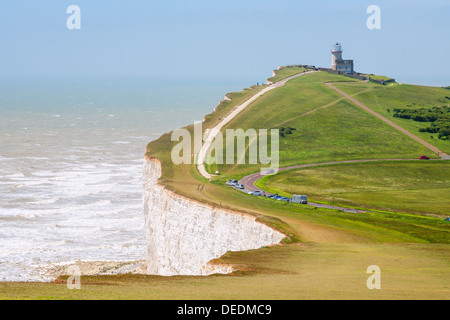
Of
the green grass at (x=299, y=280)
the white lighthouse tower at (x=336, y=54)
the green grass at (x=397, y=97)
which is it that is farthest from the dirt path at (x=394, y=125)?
the green grass at (x=299, y=280)

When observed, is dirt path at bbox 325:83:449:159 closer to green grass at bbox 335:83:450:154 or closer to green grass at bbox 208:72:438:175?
green grass at bbox 335:83:450:154

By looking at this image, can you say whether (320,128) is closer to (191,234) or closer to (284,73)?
(191,234)

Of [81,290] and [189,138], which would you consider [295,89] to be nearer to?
[189,138]

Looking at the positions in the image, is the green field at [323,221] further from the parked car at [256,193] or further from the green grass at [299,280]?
the parked car at [256,193]

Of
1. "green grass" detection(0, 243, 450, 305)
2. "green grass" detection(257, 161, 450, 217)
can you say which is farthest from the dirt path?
Answer: "green grass" detection(0, 243, 450, 305)
